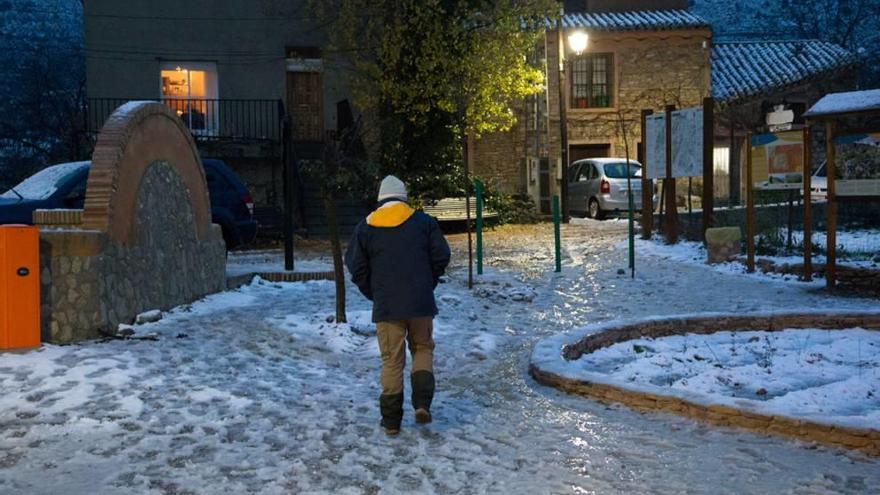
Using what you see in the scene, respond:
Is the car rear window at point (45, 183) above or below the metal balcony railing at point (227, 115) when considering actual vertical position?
below

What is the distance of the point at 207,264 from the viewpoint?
11.1 m

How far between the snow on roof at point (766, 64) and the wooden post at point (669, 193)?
43.3 feet

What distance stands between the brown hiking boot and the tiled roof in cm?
2346

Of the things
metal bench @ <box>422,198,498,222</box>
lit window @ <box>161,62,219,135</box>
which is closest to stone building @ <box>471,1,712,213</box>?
metal bench @ <box>422,198,498,222</box>

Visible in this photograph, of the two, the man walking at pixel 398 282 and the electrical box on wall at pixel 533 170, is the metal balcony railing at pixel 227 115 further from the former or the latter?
the man walking at pixel 398 282

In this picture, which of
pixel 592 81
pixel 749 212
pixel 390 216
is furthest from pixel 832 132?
pixel 592 81

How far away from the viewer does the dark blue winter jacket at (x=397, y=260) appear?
587 cm

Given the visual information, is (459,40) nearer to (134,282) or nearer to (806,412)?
(134,282)

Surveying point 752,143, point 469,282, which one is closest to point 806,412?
point 469,282

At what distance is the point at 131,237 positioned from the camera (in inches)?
352

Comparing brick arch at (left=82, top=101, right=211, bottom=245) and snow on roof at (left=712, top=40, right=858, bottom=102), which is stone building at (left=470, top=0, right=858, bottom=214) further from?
brick arch at (left=82, top=101, right=211, bottom=245)

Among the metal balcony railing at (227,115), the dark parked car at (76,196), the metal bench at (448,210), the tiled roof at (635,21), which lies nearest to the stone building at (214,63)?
the metal balcony railing at (227,115)

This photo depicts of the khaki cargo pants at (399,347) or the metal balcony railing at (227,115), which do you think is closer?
the khaki cargo pants at (399,347)

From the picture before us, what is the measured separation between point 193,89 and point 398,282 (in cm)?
1884
